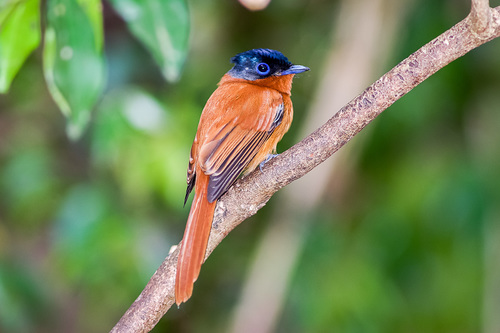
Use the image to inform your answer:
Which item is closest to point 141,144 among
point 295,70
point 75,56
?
point 295,70

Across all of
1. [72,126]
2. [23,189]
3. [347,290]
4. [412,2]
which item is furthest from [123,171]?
[412,2]

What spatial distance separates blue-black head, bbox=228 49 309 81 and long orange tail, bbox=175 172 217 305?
755mm

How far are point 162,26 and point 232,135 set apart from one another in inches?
23.0

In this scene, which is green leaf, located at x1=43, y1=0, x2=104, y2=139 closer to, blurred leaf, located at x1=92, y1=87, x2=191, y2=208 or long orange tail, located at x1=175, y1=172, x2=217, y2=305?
long orange tail, located at x1=175, y1=172, x2=217, y2=305

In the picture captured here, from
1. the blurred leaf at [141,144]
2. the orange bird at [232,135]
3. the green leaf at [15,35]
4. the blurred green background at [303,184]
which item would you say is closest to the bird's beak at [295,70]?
the orange bird at [232,135]

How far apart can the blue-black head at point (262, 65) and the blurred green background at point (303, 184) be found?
1.33 feet

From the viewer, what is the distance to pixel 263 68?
9.14ft

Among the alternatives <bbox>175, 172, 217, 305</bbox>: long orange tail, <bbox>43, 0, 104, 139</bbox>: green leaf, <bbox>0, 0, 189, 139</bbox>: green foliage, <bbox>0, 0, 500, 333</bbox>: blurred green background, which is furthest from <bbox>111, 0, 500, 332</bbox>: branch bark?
<bbox>0, 0, 500, 333</bbox>: blurred green background

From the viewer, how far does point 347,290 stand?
3320 millimetres

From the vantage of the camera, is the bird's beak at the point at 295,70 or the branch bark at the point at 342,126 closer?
the branch bark at the point at 342,126

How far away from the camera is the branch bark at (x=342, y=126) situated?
1.63 metres

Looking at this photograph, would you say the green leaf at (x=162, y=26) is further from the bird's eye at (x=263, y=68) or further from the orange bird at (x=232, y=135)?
the bird's eye at (x=263, y=68)

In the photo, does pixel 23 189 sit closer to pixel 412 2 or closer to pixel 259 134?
pixel 259 134

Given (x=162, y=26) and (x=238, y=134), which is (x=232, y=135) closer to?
(x=238, y=134)
